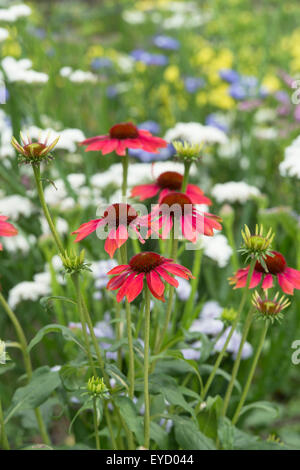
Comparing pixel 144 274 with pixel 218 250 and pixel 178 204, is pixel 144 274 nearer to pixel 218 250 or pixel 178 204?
pixel 178 204

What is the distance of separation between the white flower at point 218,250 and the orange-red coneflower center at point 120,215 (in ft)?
1.54

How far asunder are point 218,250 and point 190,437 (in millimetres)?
448

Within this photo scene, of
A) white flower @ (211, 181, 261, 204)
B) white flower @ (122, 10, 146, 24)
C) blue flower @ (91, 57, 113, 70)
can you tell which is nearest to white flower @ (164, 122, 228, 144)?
white flower @ (211, 181, 261, 204)

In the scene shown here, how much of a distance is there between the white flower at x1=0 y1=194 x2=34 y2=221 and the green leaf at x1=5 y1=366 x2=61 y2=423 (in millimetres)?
508

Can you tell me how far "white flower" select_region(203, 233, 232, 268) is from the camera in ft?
3.48

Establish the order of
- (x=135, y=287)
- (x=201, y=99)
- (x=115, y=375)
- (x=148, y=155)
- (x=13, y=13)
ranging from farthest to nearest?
1. (x=201, y=99)
2. (x=148, y=155)
3. (x=13, y=13)
4. (x=115, y=375)
5. (x=135, y=287)

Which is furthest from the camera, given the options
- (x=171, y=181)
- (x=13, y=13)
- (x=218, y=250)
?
(x=13, y=13)

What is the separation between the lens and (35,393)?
70cm

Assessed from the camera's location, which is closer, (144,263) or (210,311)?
(144,263)

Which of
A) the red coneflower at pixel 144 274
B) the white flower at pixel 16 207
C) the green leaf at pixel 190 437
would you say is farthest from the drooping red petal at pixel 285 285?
the white flower at pixel 16 207

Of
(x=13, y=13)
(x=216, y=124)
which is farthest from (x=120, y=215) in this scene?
(x=216, y=124)

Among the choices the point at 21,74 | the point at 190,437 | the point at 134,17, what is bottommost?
the point at 190,437

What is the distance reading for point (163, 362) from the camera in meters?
0.78

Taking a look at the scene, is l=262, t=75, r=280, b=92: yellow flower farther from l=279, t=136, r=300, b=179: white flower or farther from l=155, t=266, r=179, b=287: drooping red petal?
l=155, t=266, r=179, b=287: drooping red petal
